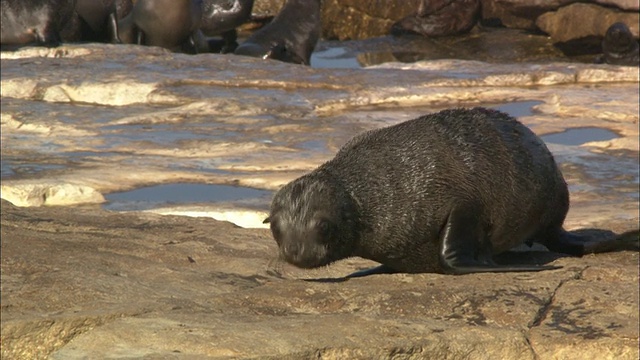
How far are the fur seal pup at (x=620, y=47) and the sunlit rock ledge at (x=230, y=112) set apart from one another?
175 inches

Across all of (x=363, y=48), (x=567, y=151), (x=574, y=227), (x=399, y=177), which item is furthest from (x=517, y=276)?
(x=363, y=48)

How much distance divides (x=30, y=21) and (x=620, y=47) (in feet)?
26.3

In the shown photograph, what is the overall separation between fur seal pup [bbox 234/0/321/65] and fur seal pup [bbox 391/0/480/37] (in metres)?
3.57

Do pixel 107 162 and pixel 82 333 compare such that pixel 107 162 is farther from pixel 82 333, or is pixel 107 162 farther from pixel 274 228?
pixel 82 333

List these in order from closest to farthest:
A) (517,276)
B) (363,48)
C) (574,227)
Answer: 1. (517,276)
2. (574,227)
3. (363,48)

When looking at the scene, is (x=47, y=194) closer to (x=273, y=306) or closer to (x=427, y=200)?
(x=427, y=200)

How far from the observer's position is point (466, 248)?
179 inches

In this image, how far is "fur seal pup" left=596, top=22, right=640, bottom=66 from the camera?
1677 centimetres

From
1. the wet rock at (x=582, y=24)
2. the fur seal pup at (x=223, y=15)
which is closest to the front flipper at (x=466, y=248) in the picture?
the fur seal pup at (x=223, y=15)

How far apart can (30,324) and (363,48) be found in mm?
15845

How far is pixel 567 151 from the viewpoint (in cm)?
805

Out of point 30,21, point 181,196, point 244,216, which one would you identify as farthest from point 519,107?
point 30,21

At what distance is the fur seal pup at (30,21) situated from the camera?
600 inches

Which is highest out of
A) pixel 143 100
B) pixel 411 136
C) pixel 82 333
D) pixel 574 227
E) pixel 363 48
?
pixel 411 136
